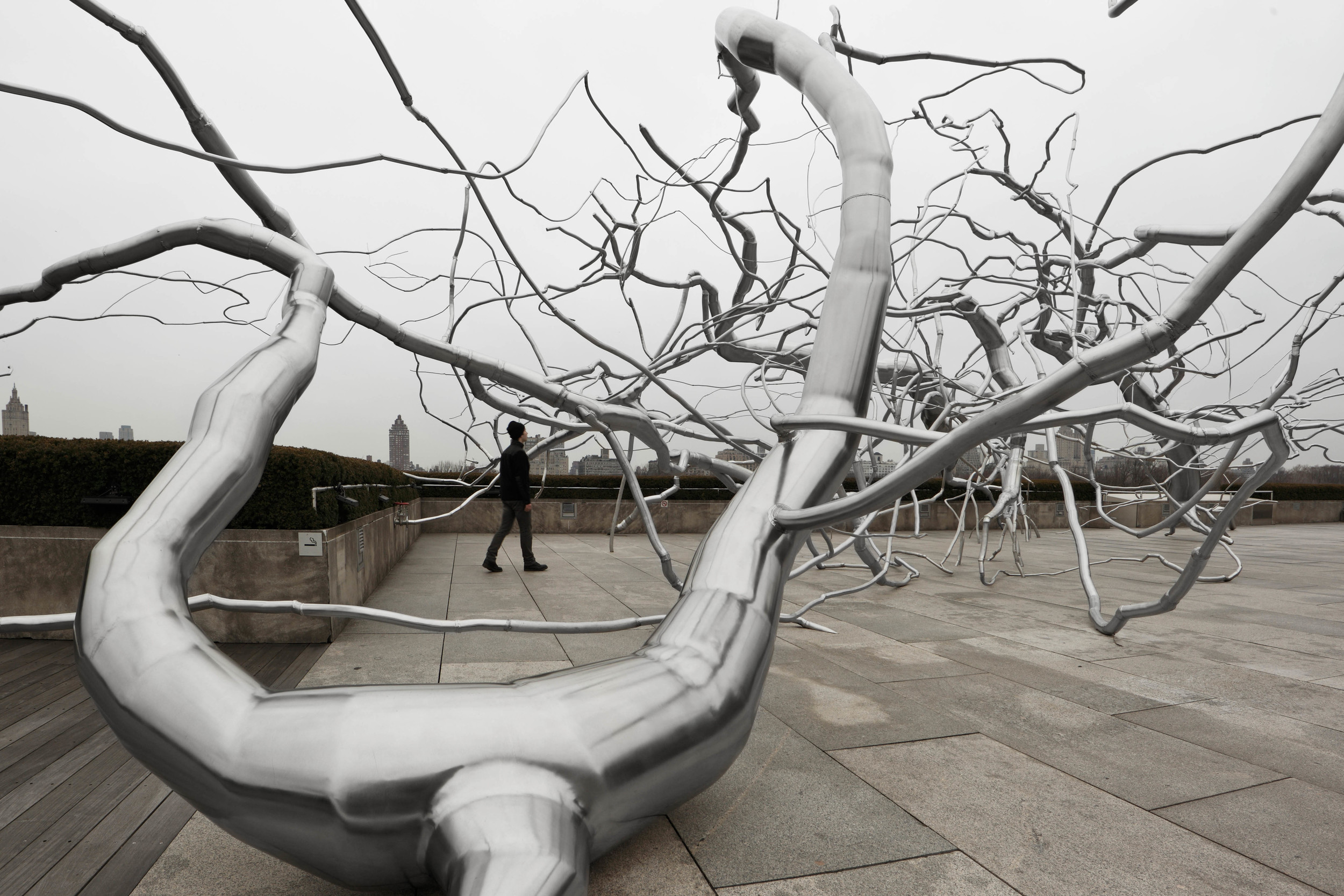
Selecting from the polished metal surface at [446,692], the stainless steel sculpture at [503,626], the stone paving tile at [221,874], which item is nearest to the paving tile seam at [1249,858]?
the stainless steel sculpture at [503,626]

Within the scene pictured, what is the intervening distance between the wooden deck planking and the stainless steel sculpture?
0.49 metres

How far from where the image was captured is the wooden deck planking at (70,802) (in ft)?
6.44

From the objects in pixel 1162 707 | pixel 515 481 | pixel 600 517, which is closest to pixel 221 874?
pixel 1162 707

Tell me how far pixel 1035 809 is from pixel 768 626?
5.42ft

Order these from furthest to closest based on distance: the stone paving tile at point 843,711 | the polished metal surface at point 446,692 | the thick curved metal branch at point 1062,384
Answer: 1. the stone paving tile at point 843,711
2. the thick curved metal branch at point 1062,384
3. the polished metal surface at point 446,692

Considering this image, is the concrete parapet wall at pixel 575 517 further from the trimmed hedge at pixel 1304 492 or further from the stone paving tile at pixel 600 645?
the trimmed hedge at pixel 1304 492

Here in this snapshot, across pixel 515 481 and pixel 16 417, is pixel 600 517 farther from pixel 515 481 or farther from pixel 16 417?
pixel 16 417

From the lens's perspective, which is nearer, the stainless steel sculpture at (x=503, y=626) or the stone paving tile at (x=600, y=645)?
the stainless steel sculpture at (x=503, y=626)

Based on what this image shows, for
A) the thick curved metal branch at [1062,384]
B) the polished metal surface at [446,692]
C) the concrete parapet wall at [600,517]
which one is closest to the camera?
the polished metal surface at [446,692]

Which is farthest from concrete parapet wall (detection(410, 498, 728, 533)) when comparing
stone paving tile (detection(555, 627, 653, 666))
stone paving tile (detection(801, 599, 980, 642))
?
stone paving tile (detection(555, 627, 653, 666))

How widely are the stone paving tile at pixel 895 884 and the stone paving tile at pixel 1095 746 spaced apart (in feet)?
2.71

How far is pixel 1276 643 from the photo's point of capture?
16.0 feet

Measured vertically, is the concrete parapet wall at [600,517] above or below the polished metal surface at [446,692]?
below

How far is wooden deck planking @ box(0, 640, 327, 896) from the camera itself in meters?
1.96
